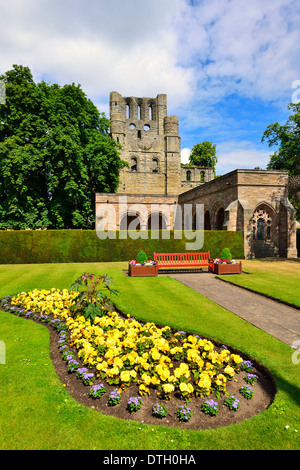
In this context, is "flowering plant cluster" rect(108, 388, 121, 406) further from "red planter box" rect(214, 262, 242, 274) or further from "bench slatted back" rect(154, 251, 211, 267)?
"red planter box" rect(214, 262, 242, 274)

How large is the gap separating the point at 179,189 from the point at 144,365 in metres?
Result: 40.5

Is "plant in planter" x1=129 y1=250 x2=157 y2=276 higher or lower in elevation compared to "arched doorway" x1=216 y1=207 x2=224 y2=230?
lower

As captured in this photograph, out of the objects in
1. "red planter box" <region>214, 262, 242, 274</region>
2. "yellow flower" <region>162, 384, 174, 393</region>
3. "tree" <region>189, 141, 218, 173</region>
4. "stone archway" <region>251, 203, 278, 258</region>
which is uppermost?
"tree" <region>189, 141, 218, 173</region>

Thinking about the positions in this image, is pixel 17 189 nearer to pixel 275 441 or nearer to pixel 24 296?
pixel 24 296

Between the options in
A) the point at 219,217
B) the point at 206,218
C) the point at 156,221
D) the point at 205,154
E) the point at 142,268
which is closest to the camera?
the point at 142,268

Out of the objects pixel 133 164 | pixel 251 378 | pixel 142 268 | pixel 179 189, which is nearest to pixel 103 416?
pixel 251 378

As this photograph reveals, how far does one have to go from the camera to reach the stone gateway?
1973 cm

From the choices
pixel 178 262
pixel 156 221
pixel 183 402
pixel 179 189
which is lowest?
pixel 183 402

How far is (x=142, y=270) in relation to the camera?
12836 millimetres

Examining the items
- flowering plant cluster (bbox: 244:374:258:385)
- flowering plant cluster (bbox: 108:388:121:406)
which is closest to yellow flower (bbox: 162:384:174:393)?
flowering plant cluster (bbox: 108:388:121:406)

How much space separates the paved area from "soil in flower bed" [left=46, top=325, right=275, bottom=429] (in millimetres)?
1776

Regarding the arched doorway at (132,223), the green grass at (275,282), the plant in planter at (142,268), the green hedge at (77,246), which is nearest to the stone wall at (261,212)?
the green hedge at (77,246)

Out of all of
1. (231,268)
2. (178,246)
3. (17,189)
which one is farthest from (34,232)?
(231,268)

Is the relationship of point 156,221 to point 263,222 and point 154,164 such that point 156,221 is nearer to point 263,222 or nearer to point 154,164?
point 263,222
